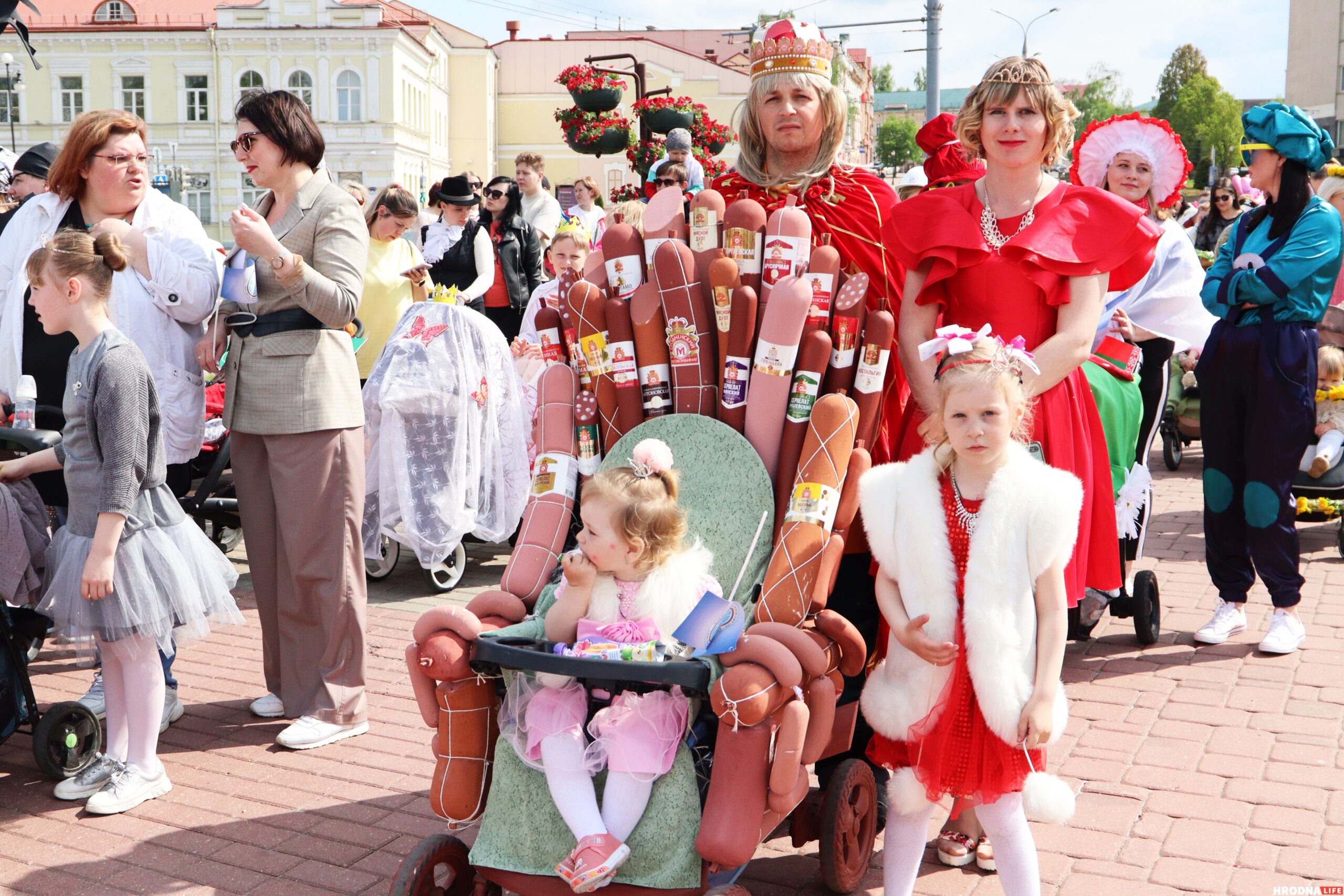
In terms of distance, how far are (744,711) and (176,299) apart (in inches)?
108

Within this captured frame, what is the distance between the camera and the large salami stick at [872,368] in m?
3.03

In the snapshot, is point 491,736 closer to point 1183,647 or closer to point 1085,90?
point 1183,647

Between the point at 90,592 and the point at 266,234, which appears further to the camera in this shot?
the point at 266,234

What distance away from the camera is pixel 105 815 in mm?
3568

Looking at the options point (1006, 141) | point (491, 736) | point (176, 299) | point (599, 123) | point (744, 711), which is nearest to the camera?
point (744, 711)

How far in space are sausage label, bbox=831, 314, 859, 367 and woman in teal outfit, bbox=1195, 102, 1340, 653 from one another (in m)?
2.73

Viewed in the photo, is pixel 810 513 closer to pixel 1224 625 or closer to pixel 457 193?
pixel 1224 625

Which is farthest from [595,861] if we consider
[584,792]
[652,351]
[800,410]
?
[652,351]

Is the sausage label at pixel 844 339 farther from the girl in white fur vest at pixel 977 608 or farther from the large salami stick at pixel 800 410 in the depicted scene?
the girl in white fur vest at pixel 977 608

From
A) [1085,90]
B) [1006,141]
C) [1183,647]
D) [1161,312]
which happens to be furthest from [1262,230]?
[1085,90]

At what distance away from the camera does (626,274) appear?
3.25m

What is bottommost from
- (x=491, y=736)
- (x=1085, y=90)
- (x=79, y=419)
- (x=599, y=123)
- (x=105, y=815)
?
(x=105, y=815)

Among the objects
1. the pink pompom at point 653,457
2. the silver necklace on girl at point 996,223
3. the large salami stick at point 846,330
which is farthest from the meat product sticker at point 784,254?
the pink pompom at point 653,457

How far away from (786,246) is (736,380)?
1.22ft
